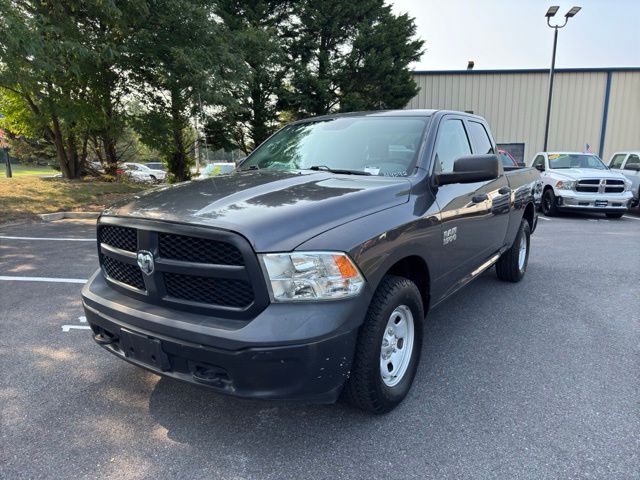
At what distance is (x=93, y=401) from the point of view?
9.34 feet

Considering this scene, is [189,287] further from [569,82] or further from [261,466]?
[569,82]

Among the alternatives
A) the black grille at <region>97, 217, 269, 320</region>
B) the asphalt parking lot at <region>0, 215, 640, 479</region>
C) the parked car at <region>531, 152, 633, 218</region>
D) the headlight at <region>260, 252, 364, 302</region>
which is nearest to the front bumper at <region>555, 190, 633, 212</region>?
the parked car at <region>531, 152, 633, 218</region>

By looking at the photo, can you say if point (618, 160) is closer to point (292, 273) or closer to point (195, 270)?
point (292, 273)

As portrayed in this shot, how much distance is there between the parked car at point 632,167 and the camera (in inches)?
517

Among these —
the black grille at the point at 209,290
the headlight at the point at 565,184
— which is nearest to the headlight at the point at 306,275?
the black grille at the point at 209,290

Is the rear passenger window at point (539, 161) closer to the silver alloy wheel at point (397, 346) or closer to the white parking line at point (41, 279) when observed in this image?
the silver alloy wheel at point (397, 346)

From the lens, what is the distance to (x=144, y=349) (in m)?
2.30

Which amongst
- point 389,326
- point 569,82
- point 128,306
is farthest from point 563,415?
point 569,82

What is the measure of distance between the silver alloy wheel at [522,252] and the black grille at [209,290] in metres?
4.24

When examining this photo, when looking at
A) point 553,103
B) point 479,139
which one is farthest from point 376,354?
point 553,103

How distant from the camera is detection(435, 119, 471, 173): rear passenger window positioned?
3.41 m

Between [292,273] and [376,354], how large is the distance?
2.23 ft

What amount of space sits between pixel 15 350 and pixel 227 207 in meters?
2.45

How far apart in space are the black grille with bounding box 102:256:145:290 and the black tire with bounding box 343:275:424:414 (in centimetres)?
123
